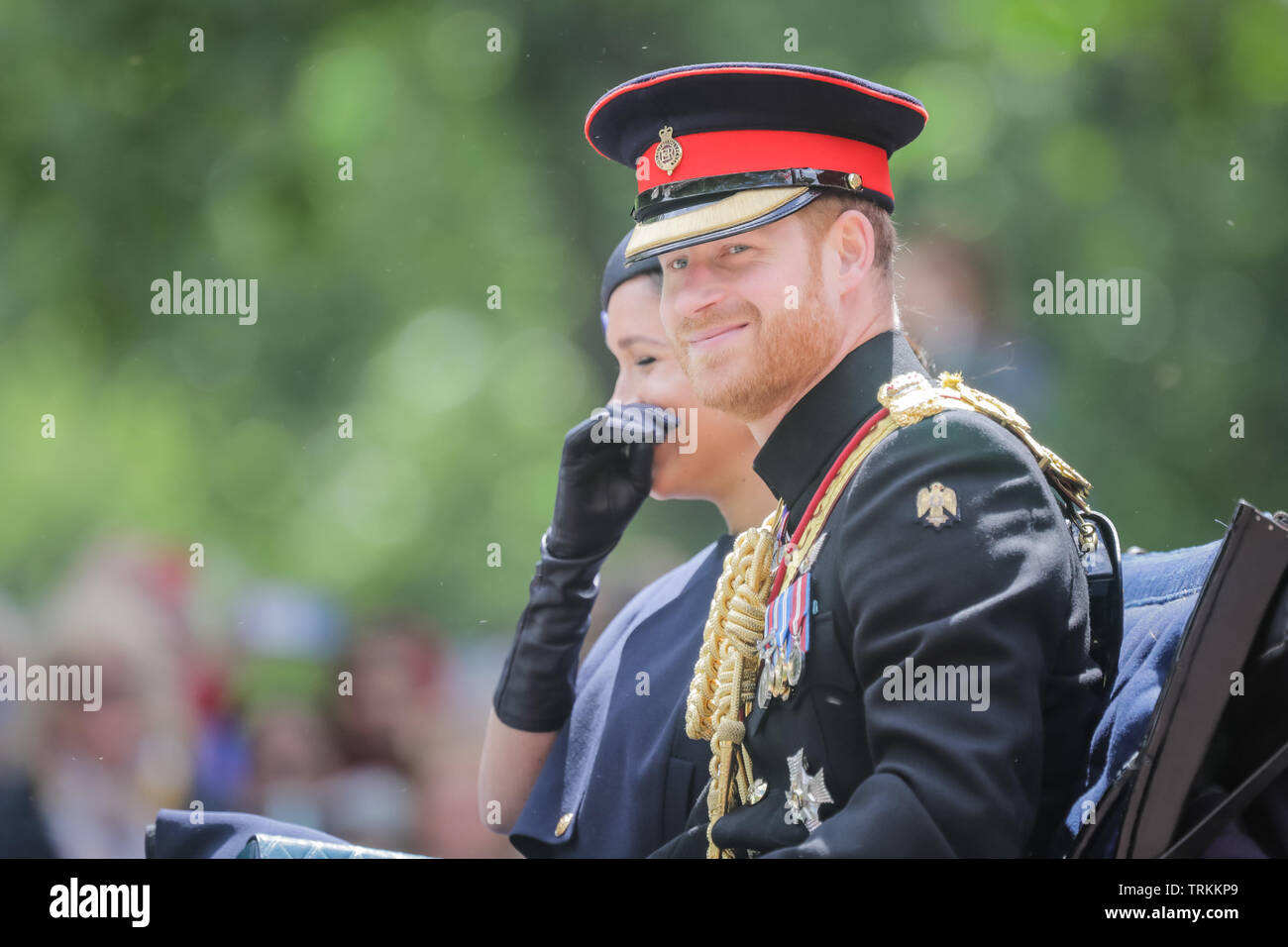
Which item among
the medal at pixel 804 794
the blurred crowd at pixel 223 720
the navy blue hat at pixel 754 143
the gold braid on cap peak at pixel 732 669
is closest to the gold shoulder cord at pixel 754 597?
the gold braid on cap peak at pixel 732 669

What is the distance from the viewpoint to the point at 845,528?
1.84 meters

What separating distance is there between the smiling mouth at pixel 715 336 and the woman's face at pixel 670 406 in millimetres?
541

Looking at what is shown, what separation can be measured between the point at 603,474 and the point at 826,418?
0.78m

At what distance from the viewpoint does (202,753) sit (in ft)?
16.8

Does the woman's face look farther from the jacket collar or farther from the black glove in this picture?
the jacket collar

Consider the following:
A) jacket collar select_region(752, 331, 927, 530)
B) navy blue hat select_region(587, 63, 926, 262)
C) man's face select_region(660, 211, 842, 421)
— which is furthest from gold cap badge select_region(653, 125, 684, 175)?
jacket collar select_region(752, 331, 927, 530)

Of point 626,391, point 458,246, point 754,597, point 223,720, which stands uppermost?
Answer: point 458,246

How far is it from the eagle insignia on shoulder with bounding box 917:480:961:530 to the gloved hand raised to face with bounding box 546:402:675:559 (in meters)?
0.96

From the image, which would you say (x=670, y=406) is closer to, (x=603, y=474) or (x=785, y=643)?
(x=603, y=474)

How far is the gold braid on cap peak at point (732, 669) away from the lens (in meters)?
2.01

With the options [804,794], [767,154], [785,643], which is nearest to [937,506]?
[785,643]

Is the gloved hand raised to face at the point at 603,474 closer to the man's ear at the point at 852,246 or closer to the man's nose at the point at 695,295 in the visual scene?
the man's nose at the point at 695,295

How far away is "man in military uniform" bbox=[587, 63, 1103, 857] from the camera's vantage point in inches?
63.5

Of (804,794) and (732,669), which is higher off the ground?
(732,669)
